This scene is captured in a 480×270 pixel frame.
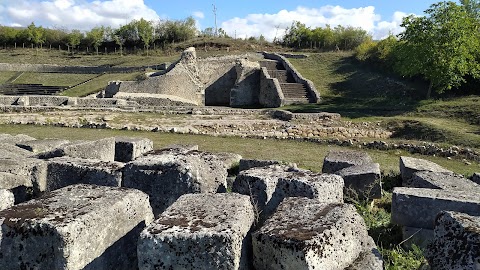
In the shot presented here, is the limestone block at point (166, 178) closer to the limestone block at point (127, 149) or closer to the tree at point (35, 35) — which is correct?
the limestone block at point (127, 149)

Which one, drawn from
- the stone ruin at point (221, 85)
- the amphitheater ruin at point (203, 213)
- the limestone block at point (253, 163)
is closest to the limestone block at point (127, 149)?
the amphitheater ruin at point (203, 213)

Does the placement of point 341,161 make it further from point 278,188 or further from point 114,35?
point 114,35

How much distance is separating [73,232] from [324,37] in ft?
219

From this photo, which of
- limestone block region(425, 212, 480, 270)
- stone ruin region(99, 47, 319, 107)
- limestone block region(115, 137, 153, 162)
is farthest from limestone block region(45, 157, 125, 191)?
stone ruin region(99, 47, 319, 107)

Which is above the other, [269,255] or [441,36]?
[441,36]

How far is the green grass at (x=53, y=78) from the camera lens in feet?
140

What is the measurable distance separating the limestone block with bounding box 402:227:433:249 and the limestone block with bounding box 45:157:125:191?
3131mm

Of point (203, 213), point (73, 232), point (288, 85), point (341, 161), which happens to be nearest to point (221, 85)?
point (288, 85)

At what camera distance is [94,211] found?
310cm

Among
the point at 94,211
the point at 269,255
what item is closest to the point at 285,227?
the point at 269,255

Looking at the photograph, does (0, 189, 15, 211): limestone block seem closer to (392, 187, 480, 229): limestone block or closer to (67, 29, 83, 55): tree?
(392, 187, 480, 229): limestone block

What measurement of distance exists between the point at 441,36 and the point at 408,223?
2342 centimetres

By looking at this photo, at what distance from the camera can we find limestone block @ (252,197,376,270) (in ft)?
9.43

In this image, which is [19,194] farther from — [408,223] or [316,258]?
[408,223]
